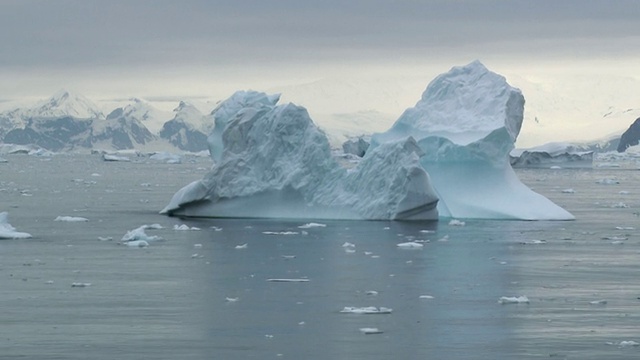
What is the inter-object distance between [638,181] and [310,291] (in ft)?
152

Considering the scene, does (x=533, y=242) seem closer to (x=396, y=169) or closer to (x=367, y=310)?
(x=396, y=169)

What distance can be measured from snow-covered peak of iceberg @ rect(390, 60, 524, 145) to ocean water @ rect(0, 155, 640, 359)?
2925 mm

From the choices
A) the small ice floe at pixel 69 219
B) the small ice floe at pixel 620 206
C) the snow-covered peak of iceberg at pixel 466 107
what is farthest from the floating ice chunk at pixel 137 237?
the small ice floe at pixel 620 206

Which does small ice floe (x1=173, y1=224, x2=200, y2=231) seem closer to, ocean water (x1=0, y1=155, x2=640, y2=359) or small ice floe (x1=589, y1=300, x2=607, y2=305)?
ocean water (x1=0, y1=155, x2=640, y2=359)

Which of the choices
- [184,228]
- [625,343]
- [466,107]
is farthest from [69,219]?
[625,343]

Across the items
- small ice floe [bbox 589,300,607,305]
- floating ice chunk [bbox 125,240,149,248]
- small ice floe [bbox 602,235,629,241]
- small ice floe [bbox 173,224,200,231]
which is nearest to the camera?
small ice floe [bbox 589,300,607,305]

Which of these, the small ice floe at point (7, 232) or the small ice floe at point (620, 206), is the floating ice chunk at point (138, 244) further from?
the small ice floe at point (620, 206)

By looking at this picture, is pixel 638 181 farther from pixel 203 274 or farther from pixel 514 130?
pixel 203 274

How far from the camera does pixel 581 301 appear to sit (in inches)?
677

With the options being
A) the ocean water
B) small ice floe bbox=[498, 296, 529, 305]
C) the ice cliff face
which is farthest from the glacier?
the ice cliff face

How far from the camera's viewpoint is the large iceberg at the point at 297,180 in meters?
29.7

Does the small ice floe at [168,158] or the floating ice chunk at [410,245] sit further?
the small ice floe at [168,158]

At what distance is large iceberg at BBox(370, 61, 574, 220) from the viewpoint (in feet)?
104

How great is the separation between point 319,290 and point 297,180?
484 inches
